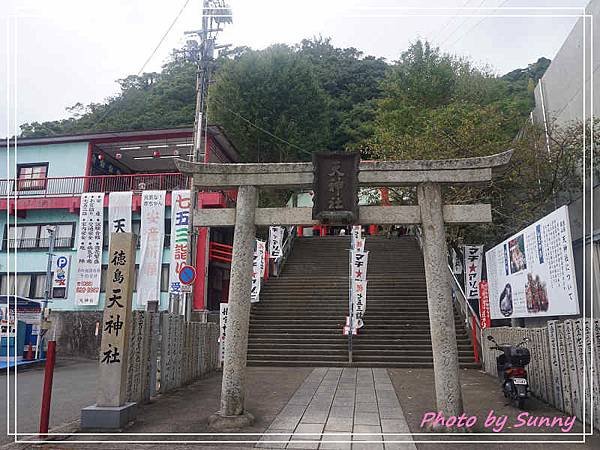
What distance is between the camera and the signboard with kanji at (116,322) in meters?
6.72

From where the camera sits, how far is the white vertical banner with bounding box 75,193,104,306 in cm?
1894

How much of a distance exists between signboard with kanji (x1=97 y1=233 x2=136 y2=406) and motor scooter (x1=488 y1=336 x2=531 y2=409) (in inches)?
245

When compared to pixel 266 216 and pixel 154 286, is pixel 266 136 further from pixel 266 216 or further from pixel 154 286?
pixel 266 216

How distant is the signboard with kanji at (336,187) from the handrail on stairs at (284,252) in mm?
12070

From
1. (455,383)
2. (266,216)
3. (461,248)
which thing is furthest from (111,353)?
(461,248)

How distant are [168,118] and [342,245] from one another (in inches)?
652

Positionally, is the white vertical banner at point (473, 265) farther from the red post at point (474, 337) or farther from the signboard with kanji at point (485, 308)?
Answer: the red post at point (474, 337)

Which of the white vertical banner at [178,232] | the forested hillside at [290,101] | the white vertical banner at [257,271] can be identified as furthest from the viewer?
the forested hillside at [290,101]

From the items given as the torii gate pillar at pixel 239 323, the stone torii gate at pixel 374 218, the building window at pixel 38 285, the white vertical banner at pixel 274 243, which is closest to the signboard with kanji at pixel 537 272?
the stone torii gate at pixel 374 218

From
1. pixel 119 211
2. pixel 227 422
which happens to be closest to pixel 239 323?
pixel 227 422

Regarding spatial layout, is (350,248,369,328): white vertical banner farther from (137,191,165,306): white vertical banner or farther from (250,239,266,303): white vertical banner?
(137,191,165,306): white vertical banner

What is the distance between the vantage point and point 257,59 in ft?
95.0

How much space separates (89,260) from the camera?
62.3ft

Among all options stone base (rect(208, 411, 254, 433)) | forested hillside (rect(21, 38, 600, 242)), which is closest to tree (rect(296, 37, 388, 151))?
forested hillside (rect(21, 38, 600, 242))
